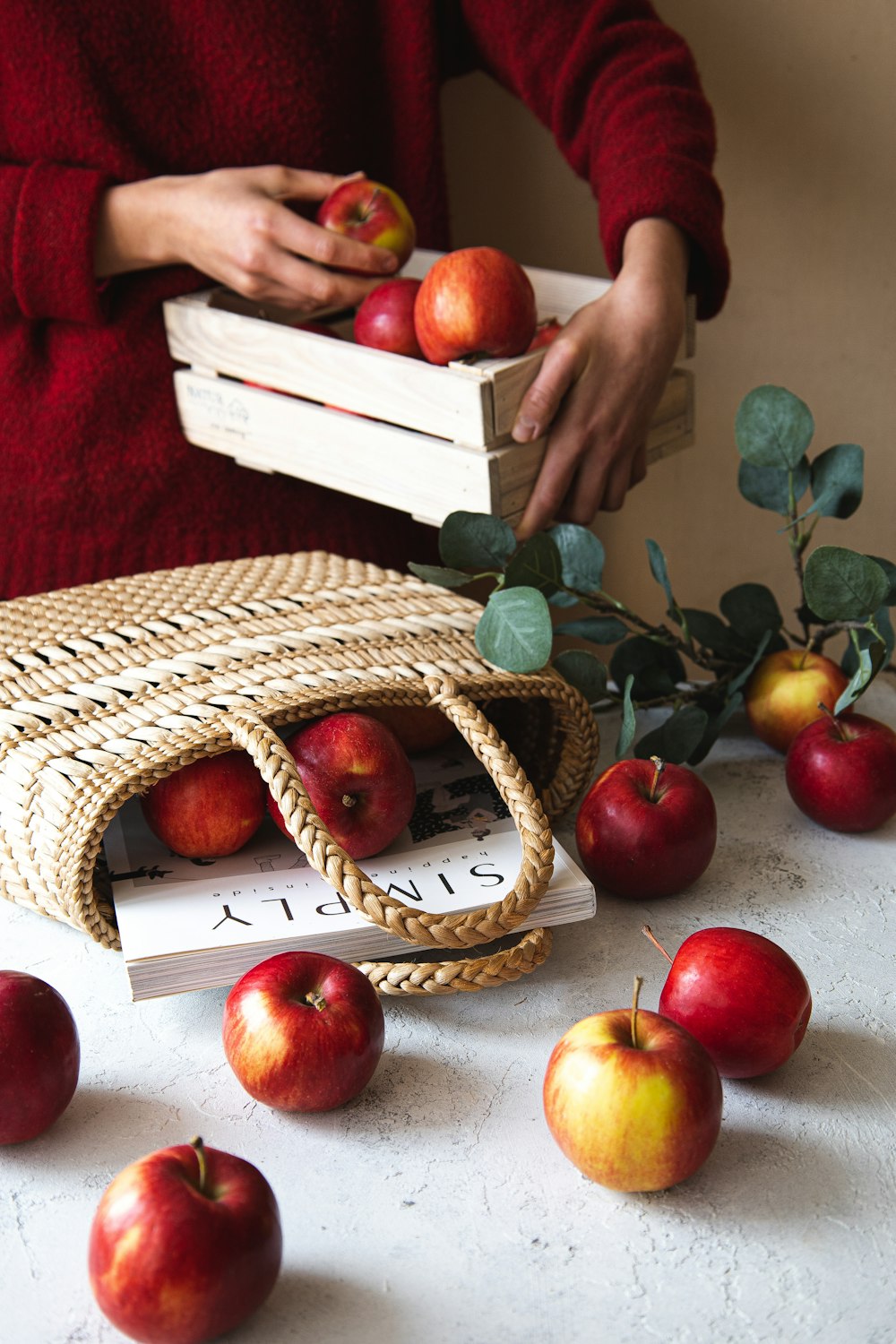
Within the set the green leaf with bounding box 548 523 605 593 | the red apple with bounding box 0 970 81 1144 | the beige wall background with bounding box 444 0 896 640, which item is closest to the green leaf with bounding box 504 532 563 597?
the green leaf with bounding box 548 523 605 593

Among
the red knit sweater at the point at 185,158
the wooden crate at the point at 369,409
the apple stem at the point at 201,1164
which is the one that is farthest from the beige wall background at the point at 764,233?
the apple stem at the point at 201,1164

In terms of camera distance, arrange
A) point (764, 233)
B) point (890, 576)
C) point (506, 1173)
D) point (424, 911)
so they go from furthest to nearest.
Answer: point (764, 233), point (890, 576), point (424, 911), point (506, 1173)

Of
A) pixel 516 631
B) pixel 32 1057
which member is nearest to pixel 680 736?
pixel 516 631

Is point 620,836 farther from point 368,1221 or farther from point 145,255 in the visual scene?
point 145,255

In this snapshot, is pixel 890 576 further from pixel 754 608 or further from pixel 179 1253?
pixel 179 1253

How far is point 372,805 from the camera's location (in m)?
0.79

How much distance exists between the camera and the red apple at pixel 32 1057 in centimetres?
61

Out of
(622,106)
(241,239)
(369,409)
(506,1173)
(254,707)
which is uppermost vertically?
(622,106)

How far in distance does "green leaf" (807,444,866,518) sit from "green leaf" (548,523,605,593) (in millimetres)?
186

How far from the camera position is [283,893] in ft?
2.54

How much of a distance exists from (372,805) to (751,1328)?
1.25 ft

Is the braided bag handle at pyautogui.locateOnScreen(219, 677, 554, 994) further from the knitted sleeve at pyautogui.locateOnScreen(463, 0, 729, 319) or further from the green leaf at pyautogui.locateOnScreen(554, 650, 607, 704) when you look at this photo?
the knitted sleeve at pyautogui.locateOnScreen(463, 0, 729, 319)

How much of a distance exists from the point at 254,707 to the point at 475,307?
1.43 feet

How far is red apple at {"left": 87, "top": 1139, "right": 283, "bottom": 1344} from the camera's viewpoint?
490 mm
